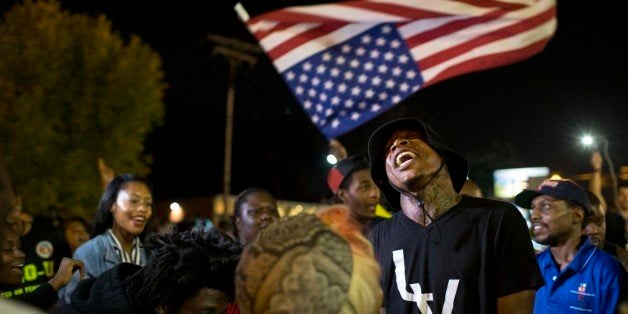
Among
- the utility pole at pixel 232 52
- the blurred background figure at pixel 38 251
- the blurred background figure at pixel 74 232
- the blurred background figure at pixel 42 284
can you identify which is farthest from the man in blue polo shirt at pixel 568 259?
the utility pole at pixel 232 52

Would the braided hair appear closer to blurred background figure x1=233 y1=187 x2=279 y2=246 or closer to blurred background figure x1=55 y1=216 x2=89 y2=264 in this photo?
blurred background figure x1=233 y1=187 x2=279 y2=246

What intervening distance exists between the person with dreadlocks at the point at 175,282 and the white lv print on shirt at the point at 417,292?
Answer: 31.2 inches

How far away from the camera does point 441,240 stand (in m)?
3.24

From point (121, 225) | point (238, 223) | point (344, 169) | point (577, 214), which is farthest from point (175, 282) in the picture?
point (238, 223)

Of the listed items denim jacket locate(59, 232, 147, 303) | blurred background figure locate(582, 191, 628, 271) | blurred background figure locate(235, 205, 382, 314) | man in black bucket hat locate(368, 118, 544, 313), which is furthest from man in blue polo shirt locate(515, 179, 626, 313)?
blurred background figure locate(235, 205, 382, 314)

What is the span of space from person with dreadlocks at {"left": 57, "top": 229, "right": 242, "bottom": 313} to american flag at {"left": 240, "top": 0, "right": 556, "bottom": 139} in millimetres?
4091

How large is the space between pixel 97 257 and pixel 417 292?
279 cm

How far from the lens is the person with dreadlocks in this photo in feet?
9.37

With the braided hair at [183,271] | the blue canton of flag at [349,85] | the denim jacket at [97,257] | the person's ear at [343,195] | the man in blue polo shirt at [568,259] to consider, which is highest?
the blue canton of flag at [349,85]

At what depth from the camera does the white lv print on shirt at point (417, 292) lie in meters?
3.14

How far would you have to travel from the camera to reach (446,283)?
10.4 ft

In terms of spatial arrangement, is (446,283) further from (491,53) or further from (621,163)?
(621,163)

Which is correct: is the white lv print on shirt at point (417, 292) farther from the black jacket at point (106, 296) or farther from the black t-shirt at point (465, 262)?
the black jacket at point (106, 296)

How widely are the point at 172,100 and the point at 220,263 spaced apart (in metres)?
42.0
